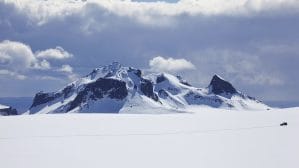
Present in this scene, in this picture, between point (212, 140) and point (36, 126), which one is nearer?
point (212, 140)

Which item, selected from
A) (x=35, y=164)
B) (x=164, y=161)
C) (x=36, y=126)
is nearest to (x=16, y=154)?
(x=35, y=164)

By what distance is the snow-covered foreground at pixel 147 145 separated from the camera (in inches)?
1211

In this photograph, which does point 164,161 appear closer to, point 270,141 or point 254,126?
point 270,141

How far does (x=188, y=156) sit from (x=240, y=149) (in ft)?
15.0

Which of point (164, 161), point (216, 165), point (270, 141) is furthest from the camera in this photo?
point (270, 141)

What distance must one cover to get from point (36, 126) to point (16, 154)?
821 inches

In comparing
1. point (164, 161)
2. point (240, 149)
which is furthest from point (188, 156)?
point (240, 149)

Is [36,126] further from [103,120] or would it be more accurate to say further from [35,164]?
[35,164]

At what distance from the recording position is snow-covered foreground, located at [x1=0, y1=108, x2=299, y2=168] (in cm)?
3077

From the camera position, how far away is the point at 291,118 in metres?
62.3

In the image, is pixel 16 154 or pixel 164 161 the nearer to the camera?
pixel 164 161

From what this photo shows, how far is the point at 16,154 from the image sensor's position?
34.5 m

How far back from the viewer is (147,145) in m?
39.2

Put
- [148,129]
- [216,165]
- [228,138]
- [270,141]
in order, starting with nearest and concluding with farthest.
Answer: [216,165] < [270,141] < [228,138] < [148,129]
